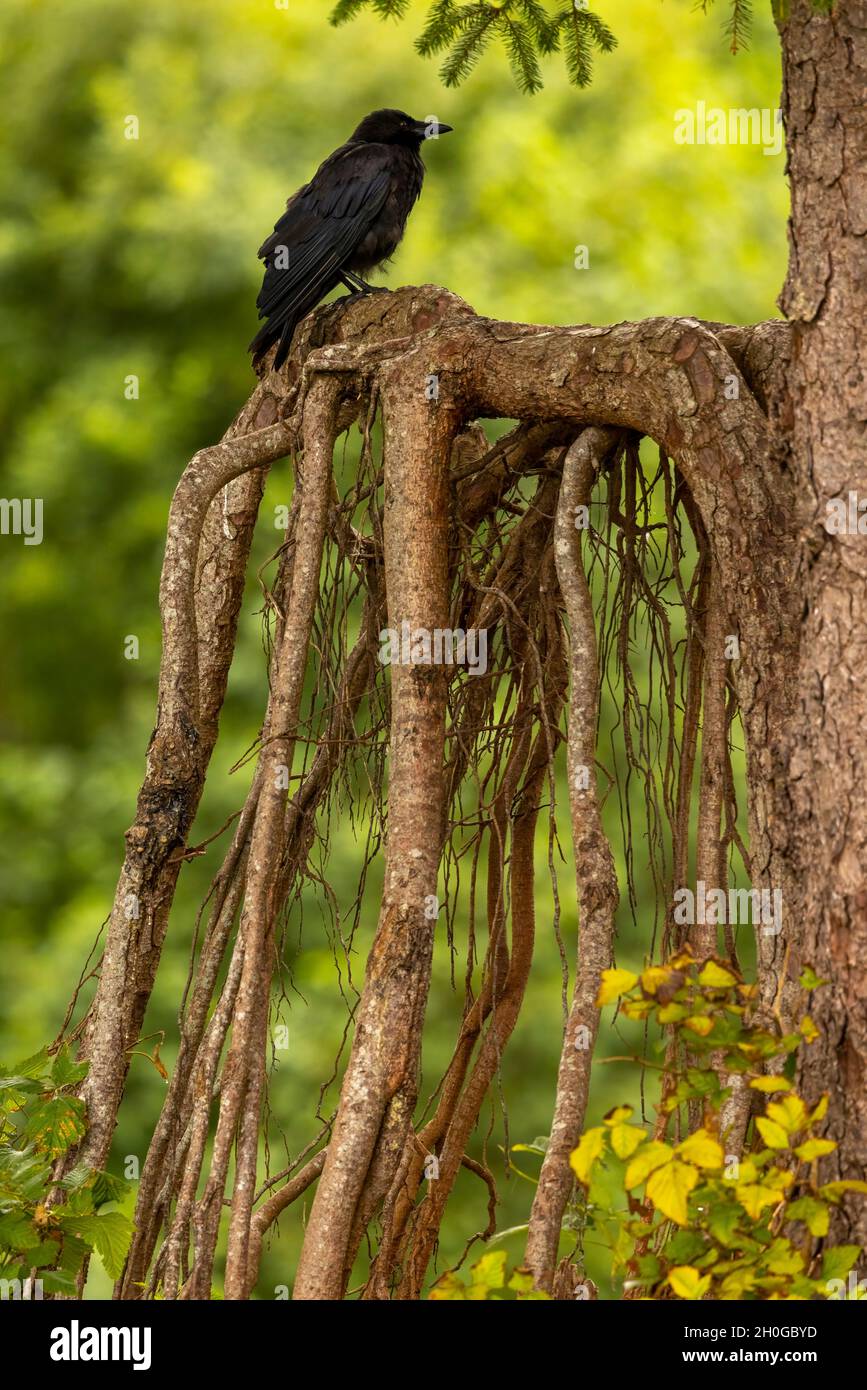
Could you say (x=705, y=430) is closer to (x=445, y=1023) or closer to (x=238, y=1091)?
(x=238, y=1091)

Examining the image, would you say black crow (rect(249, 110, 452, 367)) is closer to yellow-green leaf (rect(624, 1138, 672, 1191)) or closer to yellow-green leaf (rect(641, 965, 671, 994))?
yellow-green leaf (rect(641, 965, 671, 994))

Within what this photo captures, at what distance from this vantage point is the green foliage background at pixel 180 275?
9.07 m

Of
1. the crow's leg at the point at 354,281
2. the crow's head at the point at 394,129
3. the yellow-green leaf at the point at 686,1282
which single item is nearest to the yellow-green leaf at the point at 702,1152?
the yellow-green leaf at the point at 686,1282

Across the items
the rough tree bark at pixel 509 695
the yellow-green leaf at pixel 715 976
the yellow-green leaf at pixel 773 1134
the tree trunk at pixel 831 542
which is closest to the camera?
the yellow-green leaf at pixel 773 1134

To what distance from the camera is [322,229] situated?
413cm

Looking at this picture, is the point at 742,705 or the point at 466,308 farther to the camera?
the point at 466,308

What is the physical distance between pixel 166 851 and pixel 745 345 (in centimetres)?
149

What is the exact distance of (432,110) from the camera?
9.73m

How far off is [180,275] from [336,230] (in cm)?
548

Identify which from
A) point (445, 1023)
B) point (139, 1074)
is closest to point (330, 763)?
point (445, 1023)

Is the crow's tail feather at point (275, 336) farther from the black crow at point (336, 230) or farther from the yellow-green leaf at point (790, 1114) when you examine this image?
the yellow-green leaf at point (790, 1114)

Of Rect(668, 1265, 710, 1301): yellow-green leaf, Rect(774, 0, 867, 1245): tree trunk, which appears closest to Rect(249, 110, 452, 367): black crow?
Rect(774, 0, 867, 1245): tree trunk

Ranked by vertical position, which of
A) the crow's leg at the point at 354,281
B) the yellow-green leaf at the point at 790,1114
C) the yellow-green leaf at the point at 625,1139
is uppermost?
the crow's leg at the point at 354,281

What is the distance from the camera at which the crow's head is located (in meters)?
4.66
